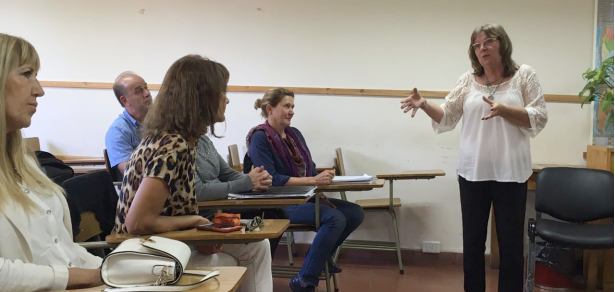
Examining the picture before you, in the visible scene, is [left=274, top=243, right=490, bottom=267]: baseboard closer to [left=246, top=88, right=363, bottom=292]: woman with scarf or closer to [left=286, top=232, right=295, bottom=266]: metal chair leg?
[left=286, top=232, right=295, bottom=266]: metal chair leg

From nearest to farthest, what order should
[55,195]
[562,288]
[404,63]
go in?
[55,195] → [562,288] → [404,63]

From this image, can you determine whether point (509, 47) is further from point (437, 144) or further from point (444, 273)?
point (444, 273)

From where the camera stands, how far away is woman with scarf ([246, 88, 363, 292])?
110 inches

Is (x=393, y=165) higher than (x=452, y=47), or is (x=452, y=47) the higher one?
(x=452, y=47)

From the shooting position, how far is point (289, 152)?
3221 mm

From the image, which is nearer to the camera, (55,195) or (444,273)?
(55,195)

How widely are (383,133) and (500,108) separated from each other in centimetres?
161

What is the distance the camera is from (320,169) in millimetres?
3844

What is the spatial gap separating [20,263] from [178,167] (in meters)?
0.62

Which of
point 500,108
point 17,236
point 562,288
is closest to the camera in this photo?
point 17,236

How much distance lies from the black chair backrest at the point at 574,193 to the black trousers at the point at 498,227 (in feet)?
2.78

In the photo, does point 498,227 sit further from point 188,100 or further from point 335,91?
point 335,91

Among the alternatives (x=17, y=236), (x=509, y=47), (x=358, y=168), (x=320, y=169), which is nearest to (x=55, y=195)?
(x=17, y=236)

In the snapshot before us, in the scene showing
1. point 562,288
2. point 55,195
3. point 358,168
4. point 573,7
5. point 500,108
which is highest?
point 573,7
